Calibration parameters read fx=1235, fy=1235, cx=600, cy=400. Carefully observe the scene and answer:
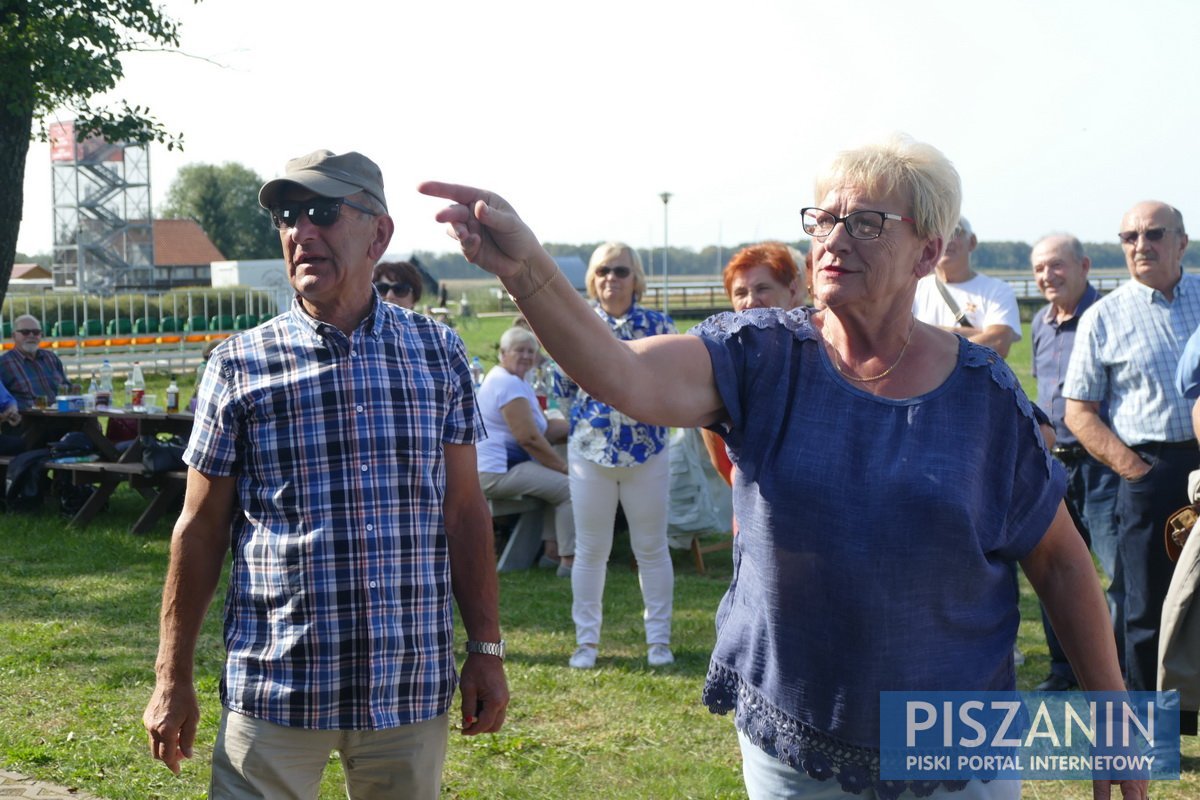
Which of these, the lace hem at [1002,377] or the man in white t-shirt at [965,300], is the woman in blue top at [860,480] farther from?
the man in white t-shirt at [965,300]

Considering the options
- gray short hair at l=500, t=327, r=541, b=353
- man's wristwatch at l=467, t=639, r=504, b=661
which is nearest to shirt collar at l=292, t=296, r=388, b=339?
man's wristwatch at l=467, t=639, r=504, b=661

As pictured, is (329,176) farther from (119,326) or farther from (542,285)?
(119,326)

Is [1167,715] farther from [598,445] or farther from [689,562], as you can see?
[689,562]

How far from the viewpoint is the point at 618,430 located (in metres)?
5.85

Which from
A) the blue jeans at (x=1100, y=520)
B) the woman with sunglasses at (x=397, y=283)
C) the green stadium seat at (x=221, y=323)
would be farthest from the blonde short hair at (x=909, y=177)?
the green stadium seat at (x=221, y=323)

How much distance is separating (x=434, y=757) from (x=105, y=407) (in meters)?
8.81

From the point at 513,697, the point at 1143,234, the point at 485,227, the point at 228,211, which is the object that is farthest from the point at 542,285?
the point at 228,211

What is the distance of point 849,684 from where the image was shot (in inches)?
85.8

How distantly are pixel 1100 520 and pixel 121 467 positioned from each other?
24.0ft

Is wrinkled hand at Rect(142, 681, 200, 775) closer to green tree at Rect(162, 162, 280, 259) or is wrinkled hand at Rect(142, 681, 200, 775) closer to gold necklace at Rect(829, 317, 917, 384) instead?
gold necklace at Rect(829, 317, 917, 384)

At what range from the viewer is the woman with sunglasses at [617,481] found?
19.3 ft

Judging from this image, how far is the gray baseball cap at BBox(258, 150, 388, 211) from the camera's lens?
8.95 feet

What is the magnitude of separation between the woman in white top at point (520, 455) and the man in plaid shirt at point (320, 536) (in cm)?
529

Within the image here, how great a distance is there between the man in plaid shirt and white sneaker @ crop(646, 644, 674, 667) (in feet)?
11.3
